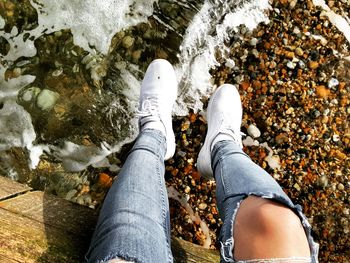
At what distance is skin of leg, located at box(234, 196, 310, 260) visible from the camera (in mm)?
1564

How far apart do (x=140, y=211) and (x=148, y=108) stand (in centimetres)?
118

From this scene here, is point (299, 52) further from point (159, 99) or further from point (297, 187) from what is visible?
point (159, 99)

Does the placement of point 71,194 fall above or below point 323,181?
below

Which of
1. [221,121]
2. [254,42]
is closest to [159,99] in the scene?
[221,121]

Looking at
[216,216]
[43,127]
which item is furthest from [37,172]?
[216,216]

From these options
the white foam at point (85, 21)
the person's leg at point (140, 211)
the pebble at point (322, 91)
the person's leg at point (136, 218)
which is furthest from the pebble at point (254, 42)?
the person's leg at point (136, 218)

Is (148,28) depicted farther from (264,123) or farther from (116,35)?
(264,123)

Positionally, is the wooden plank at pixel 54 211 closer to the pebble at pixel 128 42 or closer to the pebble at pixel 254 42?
the pebble at pixel 128 42

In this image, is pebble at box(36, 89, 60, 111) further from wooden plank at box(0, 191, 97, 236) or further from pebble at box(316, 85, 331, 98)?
pebble at box(316, 85, 331, 98)

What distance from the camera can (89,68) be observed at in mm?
3211

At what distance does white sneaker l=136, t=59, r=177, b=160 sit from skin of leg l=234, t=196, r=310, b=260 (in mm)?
992

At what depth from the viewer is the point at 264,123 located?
304cm

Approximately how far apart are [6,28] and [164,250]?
234 centimetres

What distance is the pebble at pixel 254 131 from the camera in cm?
304
